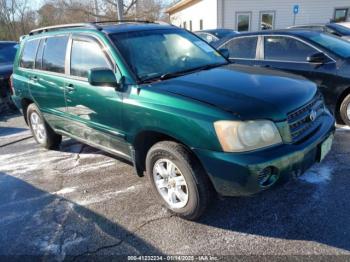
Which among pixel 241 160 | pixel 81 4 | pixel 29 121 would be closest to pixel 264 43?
pixel 241 160

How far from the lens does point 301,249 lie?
8.45 feet

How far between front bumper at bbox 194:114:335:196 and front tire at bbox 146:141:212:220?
0.14m

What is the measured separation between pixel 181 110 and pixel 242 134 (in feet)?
1.78

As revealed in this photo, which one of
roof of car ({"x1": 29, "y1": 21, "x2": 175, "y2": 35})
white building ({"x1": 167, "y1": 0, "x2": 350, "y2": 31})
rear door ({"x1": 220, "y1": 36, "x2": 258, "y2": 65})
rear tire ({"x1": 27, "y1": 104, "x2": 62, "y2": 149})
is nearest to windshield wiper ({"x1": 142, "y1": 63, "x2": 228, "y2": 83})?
roof of car ({"x1": 29, "y1": 21, "x2": 175, "y2": 35})

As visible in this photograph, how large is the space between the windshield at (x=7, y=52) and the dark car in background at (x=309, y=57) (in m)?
6.80

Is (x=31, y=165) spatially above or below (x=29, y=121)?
below

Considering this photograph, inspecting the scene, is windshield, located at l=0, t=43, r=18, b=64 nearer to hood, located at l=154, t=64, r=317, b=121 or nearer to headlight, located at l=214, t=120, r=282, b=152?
hood, located at l=154, t=64, r=317, b=121

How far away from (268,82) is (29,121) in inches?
159

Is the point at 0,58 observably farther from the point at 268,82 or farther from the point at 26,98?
the point at 268,82

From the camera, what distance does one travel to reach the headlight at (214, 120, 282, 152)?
2477mm

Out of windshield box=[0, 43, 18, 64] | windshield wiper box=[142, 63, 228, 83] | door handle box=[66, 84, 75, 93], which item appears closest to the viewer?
windshield wiper box=[142, 63, 228, 83]

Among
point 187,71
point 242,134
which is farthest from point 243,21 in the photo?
point 242,134

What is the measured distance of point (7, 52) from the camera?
9.50 metres

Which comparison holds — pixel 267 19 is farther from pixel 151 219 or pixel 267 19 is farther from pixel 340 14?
pixel 151 219
